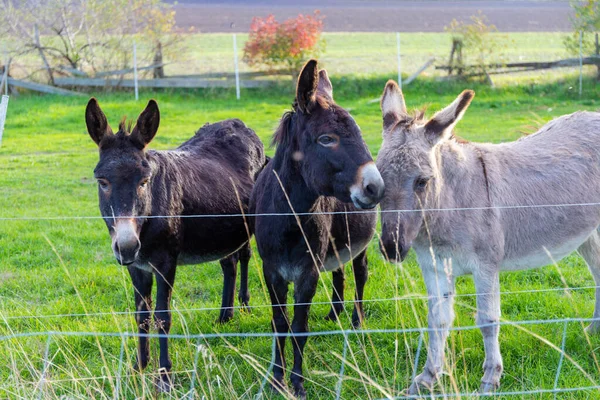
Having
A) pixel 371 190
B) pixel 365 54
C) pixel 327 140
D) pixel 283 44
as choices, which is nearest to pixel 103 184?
pixel 327 140

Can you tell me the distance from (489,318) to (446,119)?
4.05ft

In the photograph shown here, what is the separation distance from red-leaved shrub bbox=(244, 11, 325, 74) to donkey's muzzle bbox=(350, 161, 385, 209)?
14.6 m

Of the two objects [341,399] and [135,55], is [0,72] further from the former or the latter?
[341,399]

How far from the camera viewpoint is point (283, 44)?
18.1 meters

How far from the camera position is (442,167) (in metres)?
4.14

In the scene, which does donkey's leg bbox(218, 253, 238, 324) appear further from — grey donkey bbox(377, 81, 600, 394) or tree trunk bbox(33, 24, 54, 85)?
tree trunk bbox(33, 24, 54, 85)

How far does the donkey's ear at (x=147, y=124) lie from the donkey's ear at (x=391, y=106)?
1.50 meters

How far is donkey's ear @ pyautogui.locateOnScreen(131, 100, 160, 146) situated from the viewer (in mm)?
4338

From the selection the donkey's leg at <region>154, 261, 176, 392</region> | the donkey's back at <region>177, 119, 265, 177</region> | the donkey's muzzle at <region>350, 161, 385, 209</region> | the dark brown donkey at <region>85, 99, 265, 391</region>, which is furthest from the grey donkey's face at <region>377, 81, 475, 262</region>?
the donkey's back at <region>177, 119, 265, 177</region>

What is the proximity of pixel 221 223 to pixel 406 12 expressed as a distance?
1514 inches

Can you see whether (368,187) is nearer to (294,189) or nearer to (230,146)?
(294,189)

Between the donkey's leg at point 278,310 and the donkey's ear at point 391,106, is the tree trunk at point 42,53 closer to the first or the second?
the donkey's leg at point 278,310

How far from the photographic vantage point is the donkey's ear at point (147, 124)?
14.2 feet

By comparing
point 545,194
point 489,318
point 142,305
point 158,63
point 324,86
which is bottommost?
point 142,305
